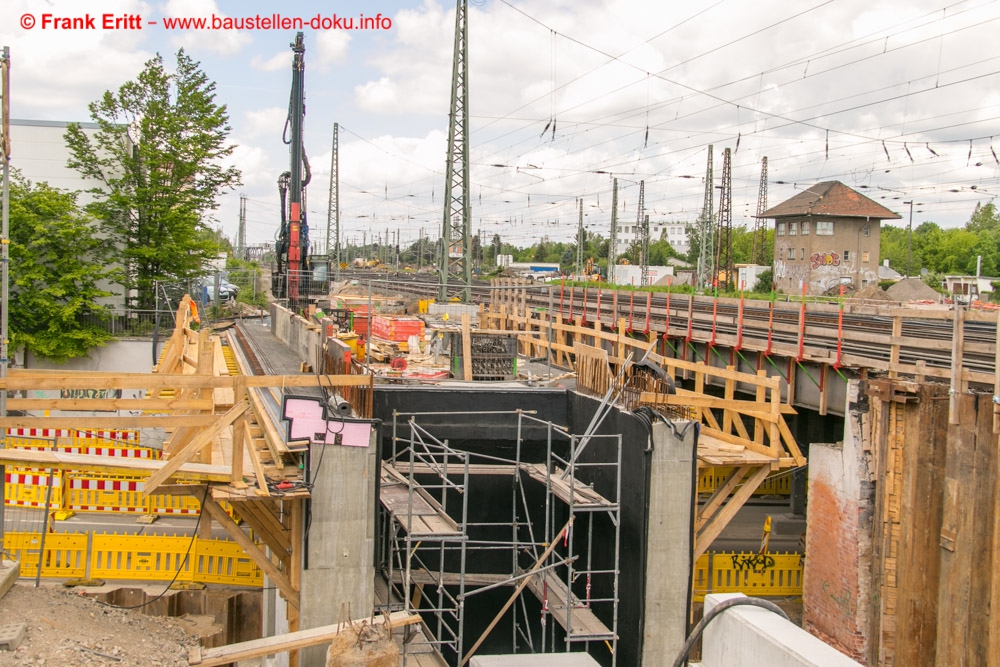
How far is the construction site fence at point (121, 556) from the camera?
45.6 feet

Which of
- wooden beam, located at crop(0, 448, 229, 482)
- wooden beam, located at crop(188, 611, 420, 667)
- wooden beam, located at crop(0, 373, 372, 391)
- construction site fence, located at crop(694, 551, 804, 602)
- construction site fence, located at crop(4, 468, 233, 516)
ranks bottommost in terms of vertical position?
construction site fence, located at crop(694, 551, 804, 602)

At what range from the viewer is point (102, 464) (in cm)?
860

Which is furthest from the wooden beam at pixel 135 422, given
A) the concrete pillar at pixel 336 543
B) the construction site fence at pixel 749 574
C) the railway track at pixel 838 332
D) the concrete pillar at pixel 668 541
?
the construction site fence at pixel 749 574

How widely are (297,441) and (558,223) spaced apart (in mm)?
73707

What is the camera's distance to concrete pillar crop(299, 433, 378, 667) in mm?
10078

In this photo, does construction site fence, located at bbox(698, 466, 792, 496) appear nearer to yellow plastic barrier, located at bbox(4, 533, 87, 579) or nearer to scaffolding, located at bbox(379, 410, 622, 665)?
scaffolding, located at bbox(379, 410, 622, 665)

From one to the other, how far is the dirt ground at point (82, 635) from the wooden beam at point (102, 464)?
1442mm

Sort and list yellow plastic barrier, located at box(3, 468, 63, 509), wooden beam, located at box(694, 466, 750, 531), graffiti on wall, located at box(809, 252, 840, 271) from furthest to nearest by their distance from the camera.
Result: graffiti on wall, located at box(809, 252, 840, 271) < yellow plastic barrier, located at box(3, 468, 63, 509) < wooden beam, located at box(694, 466, 750, 531)

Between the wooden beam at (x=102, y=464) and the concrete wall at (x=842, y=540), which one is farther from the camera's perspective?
the concrete wall at (x=842, y=540)

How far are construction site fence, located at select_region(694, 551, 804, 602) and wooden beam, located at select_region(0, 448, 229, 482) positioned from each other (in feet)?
30.1

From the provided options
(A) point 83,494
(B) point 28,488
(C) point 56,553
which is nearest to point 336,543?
(C) point 56,553

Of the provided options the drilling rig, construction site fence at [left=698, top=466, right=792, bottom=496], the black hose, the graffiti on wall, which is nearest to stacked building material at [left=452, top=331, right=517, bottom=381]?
construction site fence at [left=698, top=466, right=792, bottom=496]

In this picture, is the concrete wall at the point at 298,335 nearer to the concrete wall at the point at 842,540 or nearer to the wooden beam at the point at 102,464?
the wooden beam at the point at 102,464

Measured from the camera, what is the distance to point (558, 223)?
8262 centimetres
